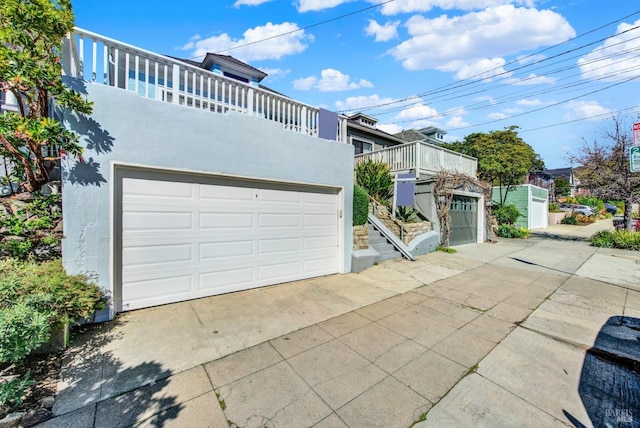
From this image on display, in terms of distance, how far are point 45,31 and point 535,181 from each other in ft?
114

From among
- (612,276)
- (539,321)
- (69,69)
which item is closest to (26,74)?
(69,69)

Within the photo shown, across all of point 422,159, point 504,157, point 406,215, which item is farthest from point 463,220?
point 504,157

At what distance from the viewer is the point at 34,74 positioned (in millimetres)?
3139

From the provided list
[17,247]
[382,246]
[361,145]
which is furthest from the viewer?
[361,145]

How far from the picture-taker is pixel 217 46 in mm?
11016

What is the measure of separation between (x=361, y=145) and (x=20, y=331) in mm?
15063

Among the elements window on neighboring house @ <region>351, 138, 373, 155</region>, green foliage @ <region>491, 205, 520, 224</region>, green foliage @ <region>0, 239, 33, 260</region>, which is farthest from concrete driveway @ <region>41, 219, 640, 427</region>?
window on neighboring house @ <region>351, 138, 373, 155</region>

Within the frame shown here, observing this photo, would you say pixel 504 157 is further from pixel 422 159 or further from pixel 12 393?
pixel 12 393

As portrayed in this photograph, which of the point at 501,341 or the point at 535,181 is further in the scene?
the point at 535,181

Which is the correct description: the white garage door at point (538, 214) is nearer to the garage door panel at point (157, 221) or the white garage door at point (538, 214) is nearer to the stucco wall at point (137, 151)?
the stucco wall at point (137, 151)

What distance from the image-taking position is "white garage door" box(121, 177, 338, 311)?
422 cm

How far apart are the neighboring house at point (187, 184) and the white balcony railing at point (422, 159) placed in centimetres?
567

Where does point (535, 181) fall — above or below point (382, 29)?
below

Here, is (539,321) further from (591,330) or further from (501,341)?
(501,341)
